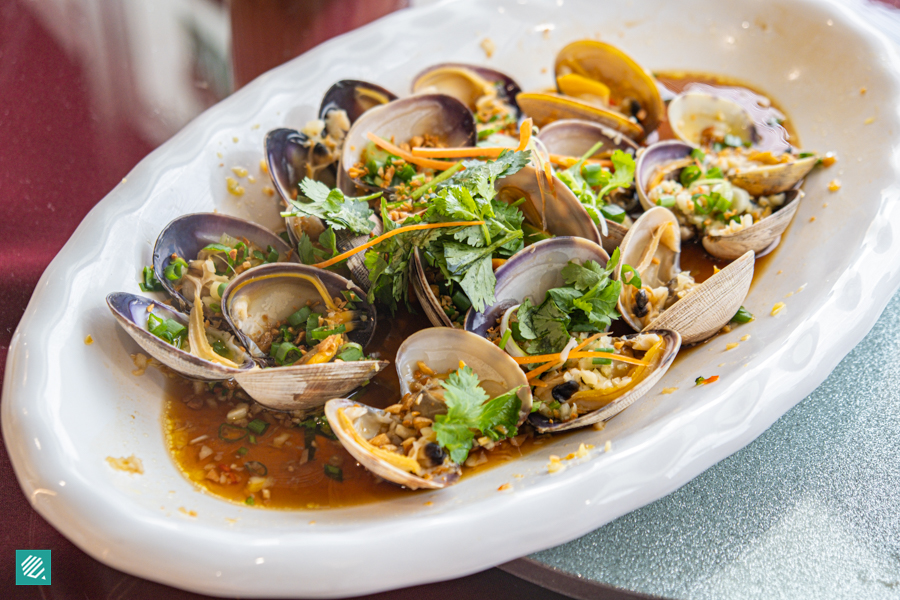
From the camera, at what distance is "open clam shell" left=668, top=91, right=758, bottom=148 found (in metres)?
2.83

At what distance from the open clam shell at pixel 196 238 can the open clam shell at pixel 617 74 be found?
1757mm

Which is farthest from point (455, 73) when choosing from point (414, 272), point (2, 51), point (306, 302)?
point (2, 51)

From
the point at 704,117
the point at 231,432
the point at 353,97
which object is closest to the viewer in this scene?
the point at 231,432

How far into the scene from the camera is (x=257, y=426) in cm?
194

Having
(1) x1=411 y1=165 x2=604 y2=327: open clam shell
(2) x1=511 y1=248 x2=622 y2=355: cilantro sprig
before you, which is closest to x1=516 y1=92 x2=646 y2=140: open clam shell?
(1) x1=411 y1=165 x2=604 y2=327: open clam shell

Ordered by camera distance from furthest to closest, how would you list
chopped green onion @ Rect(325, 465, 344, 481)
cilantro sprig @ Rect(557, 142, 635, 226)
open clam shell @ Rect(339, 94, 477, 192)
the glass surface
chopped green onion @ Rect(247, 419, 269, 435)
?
open clam shell @ Rect(339, 94, 477, 192), cilantro sprig @ Rect(557, 142, 635, 226), chopped green onion @ Rect(247, 419, 269, 435), chopped green onion @ Rect(325, 465, 344, 481), the glass surface

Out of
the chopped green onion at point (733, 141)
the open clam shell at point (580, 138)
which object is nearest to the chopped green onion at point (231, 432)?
the open clam shell at point (580, 138)

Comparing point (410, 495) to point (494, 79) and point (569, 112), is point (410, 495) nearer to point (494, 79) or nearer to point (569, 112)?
point (569, 112)

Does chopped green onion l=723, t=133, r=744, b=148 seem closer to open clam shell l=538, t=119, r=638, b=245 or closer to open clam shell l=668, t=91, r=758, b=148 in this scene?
open clam shell l=668, t=91, r=758, b=148

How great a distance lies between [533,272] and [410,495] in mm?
847

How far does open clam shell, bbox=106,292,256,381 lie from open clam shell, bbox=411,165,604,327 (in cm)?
63

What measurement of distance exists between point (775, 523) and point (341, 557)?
4.15 ft

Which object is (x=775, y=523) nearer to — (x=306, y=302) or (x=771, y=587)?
(x=771, y=587)

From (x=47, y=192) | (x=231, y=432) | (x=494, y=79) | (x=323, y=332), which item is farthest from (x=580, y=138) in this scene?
(x=47, y=192)
